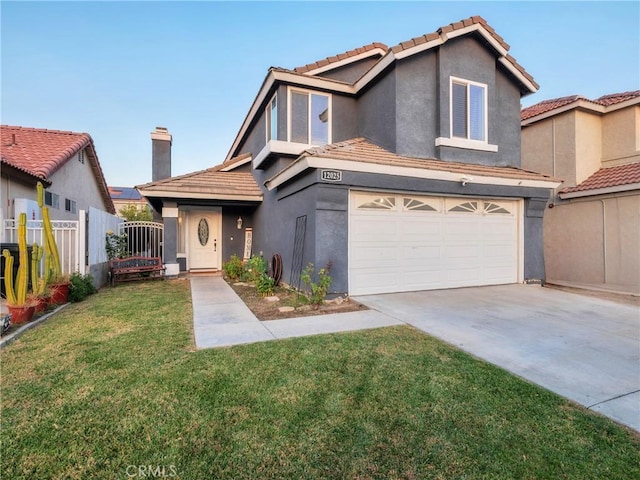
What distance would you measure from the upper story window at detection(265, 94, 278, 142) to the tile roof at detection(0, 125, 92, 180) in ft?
23.6

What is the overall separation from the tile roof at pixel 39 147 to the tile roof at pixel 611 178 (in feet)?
57.6

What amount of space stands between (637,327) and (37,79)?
1759 centimetres

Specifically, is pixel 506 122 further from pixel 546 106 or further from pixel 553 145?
pixel 546 106

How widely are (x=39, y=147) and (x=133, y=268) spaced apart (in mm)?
6464

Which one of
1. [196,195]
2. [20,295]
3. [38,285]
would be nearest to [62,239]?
[38,285]

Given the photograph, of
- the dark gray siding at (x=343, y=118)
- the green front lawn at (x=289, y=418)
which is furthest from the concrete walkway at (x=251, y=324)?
the dark gray siding at (x=343, y=118)

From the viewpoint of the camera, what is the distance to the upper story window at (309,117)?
9516mm

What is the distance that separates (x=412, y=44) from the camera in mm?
8617

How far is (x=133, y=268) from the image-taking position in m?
10.6

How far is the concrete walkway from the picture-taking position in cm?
484

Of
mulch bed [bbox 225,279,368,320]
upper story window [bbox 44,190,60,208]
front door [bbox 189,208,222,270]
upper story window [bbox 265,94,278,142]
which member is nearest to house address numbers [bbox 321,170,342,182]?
mulch bed [bbox 225,279,368,320]

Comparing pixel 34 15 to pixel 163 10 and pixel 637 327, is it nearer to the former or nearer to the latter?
pixel 163 10

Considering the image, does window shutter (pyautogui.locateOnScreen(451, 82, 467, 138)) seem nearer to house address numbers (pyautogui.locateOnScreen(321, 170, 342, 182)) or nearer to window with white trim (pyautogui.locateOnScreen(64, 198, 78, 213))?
house address numbers (pyautogui.locateOnScreen(321, 170, 342, 182))

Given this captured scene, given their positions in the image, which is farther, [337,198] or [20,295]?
[337,198]
